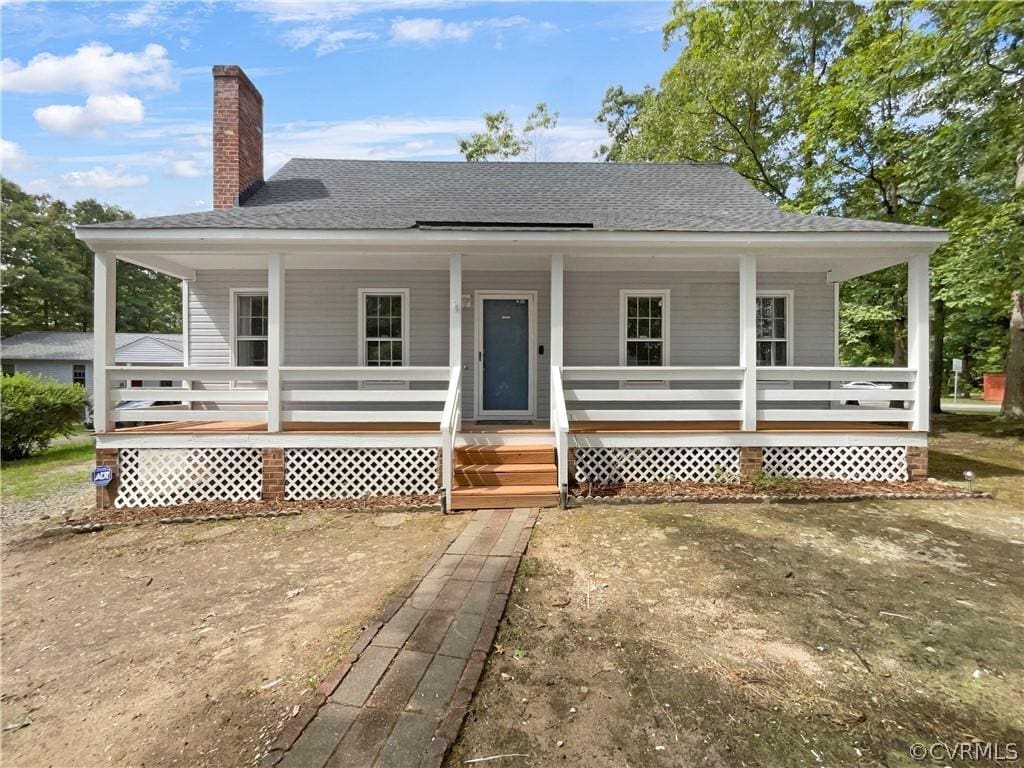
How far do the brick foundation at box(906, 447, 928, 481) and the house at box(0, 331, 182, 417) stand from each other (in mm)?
25940

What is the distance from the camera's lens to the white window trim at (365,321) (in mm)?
8055

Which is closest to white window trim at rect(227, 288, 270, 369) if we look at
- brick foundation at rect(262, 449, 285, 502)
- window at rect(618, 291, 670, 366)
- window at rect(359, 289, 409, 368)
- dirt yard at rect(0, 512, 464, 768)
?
window at rect(359, 289, 409, 368)

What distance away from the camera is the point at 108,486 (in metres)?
5.82

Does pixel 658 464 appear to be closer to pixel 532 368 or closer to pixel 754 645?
pixel 532 368

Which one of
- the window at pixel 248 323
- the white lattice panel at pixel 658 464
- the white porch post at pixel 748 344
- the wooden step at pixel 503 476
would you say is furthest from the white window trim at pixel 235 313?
the white porch post at pixel 748 344

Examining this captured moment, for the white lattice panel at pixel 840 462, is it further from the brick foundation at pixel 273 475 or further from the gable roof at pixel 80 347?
the gable roof at pixel 80 347

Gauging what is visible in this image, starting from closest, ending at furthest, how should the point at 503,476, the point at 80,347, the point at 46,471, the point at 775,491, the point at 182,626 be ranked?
the point at 182,626 → the point at 503,476 → the point at 775,491 → the point at 46,471 → the point at 80,347

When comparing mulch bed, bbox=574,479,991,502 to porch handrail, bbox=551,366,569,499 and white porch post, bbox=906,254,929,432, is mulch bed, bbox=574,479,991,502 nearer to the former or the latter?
porch handrail, bbox=551,366,569,499

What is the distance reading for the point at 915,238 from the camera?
234 inches

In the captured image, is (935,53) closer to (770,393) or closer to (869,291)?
(869,291)

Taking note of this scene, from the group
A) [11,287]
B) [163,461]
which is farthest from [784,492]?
[11,287]

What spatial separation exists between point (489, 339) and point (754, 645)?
6146 mm

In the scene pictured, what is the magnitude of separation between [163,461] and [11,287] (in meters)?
35.7

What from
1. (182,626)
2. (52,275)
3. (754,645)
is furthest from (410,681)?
(52,275)
